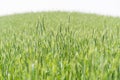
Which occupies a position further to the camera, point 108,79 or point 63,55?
point 63,55

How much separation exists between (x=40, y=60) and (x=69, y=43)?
949mm

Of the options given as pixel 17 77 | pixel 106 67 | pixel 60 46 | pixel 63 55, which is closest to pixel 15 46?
pixel 60 46

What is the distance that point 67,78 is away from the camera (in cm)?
213

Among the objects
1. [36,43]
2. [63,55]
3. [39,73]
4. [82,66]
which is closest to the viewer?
[39,73]

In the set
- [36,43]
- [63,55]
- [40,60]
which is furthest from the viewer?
[36,43]

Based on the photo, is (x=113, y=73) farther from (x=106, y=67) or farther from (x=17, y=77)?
(x=17, y=77)

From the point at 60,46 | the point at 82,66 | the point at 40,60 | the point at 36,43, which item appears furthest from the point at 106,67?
the point at 36,43

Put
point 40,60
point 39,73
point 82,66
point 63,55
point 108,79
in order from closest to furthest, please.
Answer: point 108,79 < point 39,73 < point 82,66 < point 40,60 < point 63,55

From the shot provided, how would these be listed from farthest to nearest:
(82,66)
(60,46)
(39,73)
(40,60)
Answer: (60,46)
(40,60)
(82,66)
(39,73)

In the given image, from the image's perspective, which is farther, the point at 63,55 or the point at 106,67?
the point at 63,55

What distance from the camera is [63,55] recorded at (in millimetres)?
3096

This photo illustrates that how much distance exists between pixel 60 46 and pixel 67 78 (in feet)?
4.39

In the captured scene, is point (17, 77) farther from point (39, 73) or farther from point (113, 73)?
point (113, 73)

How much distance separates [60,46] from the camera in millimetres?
3451
